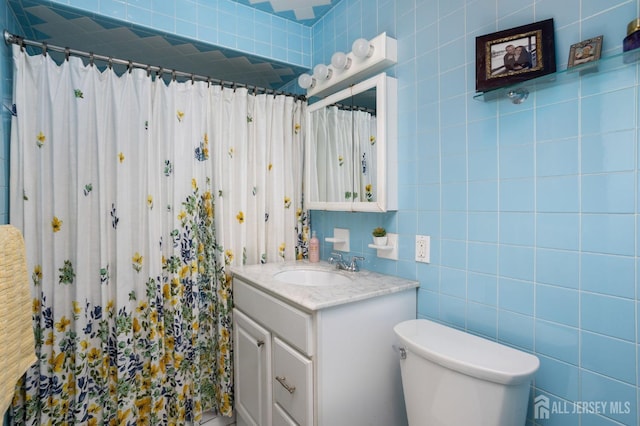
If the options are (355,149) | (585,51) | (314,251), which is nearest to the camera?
(585,51)

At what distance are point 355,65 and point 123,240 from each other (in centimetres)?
150

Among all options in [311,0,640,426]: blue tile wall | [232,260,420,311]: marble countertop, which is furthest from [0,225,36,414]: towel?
[311,0,640,426]: blue tile wall

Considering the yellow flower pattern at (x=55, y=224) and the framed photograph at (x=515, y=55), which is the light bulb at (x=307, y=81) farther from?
the yellow flower pattern at (x=55, y=224)

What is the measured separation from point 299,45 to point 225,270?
5.08 ft

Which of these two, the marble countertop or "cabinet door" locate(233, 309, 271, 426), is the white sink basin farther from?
"cabinet door" locate(233, 309, 271, 426)

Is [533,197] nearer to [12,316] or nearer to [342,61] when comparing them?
[342,61]

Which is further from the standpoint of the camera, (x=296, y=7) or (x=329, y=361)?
(x=296, y=7)

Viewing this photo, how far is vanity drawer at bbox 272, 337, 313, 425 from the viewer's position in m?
1.20

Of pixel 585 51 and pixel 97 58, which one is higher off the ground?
pixel 97 58

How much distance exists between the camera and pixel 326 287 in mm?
1372

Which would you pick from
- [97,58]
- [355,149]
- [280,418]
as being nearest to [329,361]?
[280,418]

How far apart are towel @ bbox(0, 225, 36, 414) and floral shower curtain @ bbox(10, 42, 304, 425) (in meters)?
0.46

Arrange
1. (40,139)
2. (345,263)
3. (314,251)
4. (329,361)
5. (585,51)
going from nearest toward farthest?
(585,51) < (329,361) < (40,139) < (345,263) < (314,251)

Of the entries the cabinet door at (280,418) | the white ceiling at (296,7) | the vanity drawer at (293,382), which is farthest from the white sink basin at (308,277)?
the white ceiling at (296,7)
